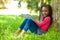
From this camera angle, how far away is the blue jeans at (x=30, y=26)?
2.38 m

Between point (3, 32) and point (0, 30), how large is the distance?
5 cm

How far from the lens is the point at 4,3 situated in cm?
256

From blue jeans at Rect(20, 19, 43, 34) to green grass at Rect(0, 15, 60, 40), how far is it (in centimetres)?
5

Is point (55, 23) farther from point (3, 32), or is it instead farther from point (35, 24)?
point (3, 32)

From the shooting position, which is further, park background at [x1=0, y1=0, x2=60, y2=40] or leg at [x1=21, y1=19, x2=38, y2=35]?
park background at [x1=0, y1=0, x2=60, y2=40]

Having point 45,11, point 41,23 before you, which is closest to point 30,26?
point 41,23

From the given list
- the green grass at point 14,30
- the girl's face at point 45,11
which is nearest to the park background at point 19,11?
the green grass at point 14,30

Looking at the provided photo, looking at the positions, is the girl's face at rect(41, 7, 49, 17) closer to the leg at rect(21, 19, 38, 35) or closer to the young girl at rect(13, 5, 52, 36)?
the young girl at rect(13, 5, 52, 36)

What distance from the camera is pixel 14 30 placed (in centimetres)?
248

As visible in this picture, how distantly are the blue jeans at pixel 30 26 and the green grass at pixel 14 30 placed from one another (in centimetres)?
5

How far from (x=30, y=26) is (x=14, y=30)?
178mm

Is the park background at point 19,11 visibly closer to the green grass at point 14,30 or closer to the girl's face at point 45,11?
the green grass at point 14,30

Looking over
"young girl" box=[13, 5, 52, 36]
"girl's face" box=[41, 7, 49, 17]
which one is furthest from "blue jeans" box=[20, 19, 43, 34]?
"girl's face" box=[41, 7, 49, 17]

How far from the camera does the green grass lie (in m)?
2.34
